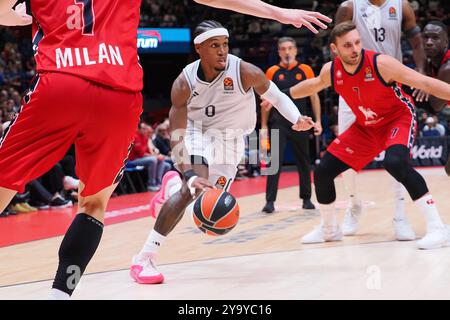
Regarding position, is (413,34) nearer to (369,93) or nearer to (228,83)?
(369,93)

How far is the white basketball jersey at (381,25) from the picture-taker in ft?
21.1

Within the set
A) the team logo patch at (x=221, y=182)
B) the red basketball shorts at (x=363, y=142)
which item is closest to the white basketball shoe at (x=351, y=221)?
the red basketball shorts at (x=363, y=142)

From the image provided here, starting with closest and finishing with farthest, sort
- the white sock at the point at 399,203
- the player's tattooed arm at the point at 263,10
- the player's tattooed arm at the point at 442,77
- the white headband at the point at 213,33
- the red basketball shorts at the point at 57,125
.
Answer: the red basketball shorts at the point at 57,125 → the player's tattooed arm at the point at 263,10 → the white headband at the point at 213,33 → the white sock at the point at 399,203 → the player's tattooed arm at the point at 442,77

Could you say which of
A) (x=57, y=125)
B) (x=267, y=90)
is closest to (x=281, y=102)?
(x=267, y=90)

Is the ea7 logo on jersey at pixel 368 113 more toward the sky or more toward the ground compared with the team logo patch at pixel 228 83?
more toward the ground

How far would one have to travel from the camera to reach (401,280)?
4320mm

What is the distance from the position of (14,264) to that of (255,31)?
53.0 feet

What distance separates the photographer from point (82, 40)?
3.05 m

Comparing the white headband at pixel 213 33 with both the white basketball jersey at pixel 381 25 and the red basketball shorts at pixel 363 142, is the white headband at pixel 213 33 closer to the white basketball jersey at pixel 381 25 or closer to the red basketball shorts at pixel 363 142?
the red basketball shorts at pixel 363 142

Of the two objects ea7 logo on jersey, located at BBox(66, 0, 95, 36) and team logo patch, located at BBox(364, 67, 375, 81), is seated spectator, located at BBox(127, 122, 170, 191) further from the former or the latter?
ea7 logo on jersey, located at BBox(66, 0, 95, 36)

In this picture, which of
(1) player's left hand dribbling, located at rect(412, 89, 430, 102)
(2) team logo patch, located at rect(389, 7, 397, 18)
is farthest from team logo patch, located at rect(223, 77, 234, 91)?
(2) team logo patch, located at rect(389, 7, 397, 18)

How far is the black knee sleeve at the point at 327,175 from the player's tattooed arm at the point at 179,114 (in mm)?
1417
